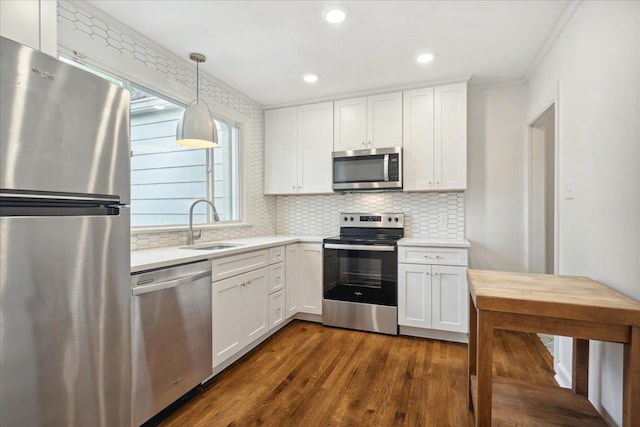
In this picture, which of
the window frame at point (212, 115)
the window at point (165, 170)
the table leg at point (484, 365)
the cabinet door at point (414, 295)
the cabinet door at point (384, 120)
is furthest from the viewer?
the cabinet door at point (384, 120)

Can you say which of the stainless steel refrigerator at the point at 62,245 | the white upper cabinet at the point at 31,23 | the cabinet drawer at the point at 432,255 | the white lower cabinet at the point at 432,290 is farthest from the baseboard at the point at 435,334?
the white upper cabinet at the point at 31,23

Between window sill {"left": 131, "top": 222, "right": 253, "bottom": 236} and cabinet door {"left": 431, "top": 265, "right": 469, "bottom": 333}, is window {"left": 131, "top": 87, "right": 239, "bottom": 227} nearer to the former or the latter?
window sill {"left": 131, "top": 222, "right": 253, "bottom": 236}

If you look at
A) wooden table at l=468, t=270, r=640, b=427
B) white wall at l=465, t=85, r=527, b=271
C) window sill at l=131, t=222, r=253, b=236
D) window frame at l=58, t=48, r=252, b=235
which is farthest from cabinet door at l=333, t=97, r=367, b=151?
wooden table at l=468, t=270, r=640, b=427

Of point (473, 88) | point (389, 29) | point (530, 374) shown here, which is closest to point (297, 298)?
point (530, 374)

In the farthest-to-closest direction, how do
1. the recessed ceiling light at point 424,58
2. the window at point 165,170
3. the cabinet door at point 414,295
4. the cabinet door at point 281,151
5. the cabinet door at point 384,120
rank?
the cabinet door at point 281,151 → the cabinet door at point 384,120 → the cabinet door at point 414,295 → the recessed ceiling light at point 424,58 → the window at point 165,170

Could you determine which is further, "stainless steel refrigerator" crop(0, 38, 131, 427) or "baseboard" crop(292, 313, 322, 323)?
"baseboard" crop(292, 313, 322, 323)

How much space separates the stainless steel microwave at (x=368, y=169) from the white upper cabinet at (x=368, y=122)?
4.8 inches

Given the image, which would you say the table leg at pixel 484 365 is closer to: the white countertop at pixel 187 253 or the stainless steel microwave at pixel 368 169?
the white countertop at pixel 187 253

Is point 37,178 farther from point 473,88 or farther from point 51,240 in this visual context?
point 473,88

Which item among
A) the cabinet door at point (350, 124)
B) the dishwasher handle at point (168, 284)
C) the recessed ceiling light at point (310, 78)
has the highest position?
the recessed ceiling light at point (310, 78)

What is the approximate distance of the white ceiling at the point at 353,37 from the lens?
76.9 inches

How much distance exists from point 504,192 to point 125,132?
3319 millimetres

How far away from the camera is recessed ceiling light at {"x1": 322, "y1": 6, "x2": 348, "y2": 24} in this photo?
194 cm

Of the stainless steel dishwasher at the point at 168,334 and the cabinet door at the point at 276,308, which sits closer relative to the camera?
the stainless steel dishwasher at the point at 168,334
